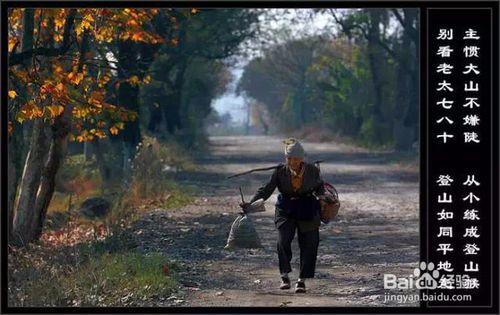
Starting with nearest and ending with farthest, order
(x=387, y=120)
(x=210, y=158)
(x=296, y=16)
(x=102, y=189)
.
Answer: (x=102, y=189)
(x=296, y=16)
(x=210, y=158)
(x=387, y=120)

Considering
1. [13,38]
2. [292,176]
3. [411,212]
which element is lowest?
[411,212]

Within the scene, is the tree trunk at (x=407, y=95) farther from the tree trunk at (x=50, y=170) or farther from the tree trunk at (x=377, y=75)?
the tree trunk at (x=50, y=170)

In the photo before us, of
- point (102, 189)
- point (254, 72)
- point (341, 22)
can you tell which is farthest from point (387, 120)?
point (254, 72)

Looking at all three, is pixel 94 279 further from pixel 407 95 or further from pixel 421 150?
pixel 407 95

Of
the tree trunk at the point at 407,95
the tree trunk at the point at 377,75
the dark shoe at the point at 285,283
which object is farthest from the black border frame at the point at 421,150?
the tree trunk at the point at 377,75

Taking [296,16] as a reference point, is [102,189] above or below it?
below

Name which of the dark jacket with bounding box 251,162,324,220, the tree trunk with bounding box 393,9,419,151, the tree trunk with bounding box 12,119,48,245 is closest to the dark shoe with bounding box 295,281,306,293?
the dark jacket with bounding box 251,162,324,220

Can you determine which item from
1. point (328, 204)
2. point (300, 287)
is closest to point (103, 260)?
point (300, 287)

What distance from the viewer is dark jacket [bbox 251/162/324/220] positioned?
1151 centimetres

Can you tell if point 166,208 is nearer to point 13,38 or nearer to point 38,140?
point 38,140

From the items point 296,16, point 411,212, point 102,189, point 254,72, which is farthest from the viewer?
point 254,72

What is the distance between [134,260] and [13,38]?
236 inches

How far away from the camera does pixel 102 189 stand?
95.5 feet

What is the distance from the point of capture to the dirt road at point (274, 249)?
11898 millimetres
